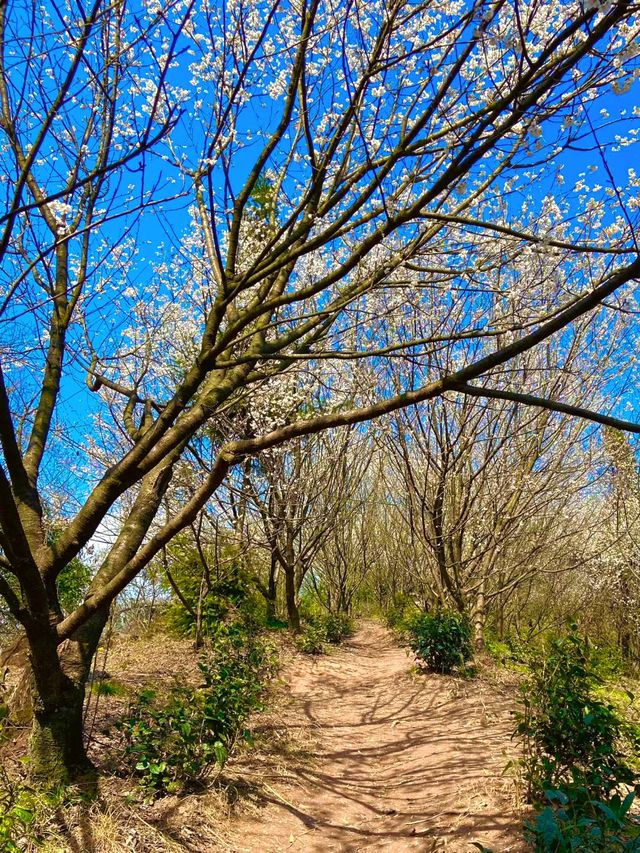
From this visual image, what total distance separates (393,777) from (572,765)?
5.33ft

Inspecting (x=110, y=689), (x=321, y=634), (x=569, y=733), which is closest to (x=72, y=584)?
(x=321, y=634)

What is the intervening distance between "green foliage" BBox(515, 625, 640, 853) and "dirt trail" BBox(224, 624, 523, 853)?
31cm

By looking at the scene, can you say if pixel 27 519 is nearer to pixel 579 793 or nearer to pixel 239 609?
pixel 579 793

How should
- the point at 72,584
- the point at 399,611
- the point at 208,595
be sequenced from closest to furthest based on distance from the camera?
the point at 208,595
the point at 72,584
the point at 399,611

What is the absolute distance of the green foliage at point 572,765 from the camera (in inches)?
82.5

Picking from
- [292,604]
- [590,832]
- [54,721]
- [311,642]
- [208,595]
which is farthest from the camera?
[292,604]

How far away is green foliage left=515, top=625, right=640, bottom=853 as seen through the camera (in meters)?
2.10

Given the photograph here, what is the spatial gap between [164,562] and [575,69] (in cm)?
666

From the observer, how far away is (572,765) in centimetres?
282

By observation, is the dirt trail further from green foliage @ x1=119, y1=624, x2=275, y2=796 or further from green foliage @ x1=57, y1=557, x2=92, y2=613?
green foliage @ x1=57, y1=557, x2=92, y2=613

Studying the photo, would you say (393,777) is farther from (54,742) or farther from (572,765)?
(54,742)

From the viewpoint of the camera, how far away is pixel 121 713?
4277 mm

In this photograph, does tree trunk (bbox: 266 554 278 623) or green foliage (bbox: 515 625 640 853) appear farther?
tree trunk (bbox: 266 554 278 623)

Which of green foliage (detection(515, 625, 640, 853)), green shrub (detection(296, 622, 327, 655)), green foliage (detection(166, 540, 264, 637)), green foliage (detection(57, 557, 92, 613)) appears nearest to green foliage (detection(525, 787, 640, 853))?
green foliage (detection(515, 625, 640, 853))
